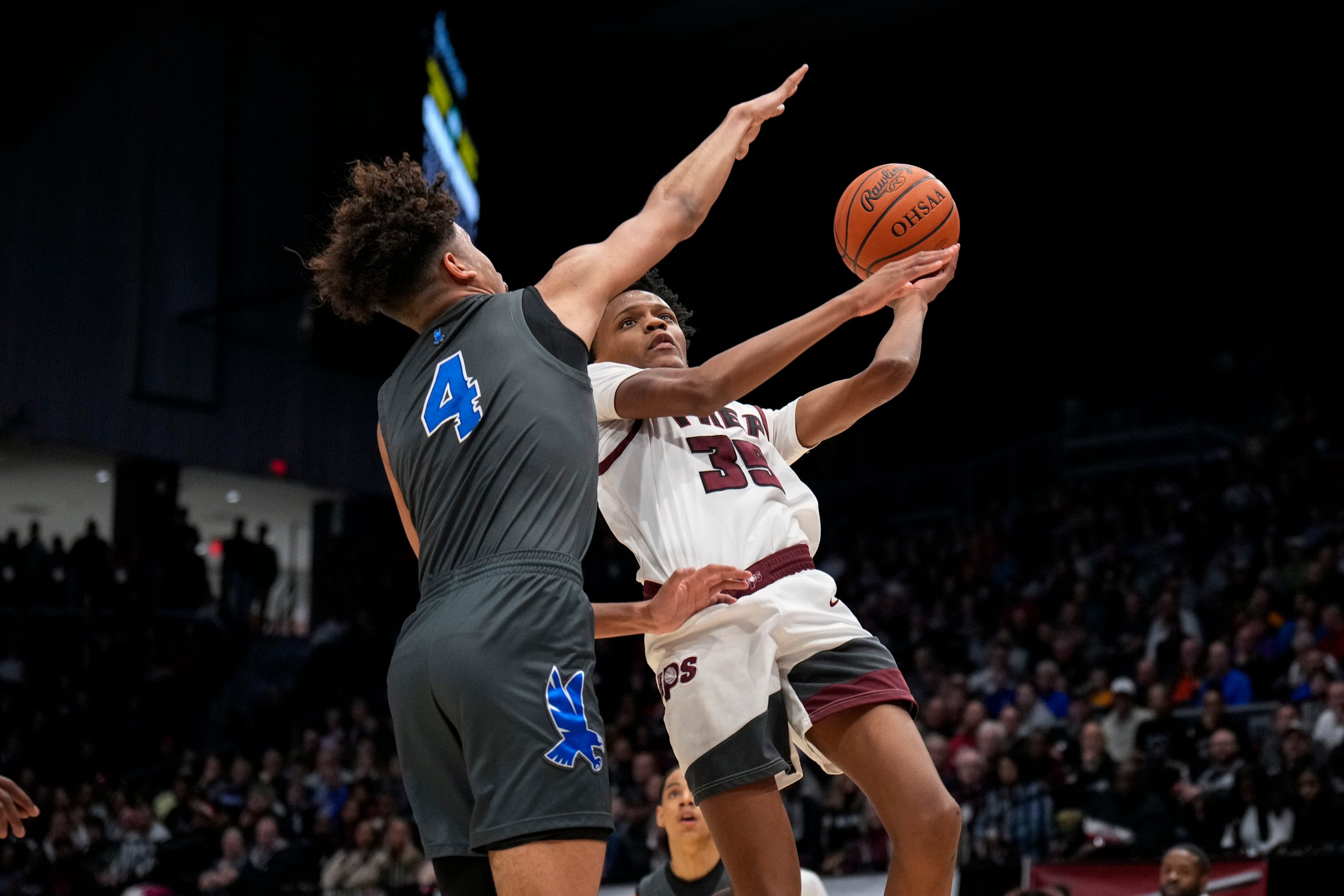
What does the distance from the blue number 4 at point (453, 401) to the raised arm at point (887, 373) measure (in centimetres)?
125

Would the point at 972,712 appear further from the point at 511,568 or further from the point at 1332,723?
the point at 511,568

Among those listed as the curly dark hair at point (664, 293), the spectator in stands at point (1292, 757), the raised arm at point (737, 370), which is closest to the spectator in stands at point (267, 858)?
the spectator in stands at point (1292, 757)

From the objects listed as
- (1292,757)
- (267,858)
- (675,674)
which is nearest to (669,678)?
(675,674)

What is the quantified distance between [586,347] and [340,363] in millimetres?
20405

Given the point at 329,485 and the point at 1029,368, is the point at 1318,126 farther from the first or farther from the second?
the point at 329,485

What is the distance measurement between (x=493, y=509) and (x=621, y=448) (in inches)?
49.4

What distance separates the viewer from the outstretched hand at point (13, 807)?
3686mm

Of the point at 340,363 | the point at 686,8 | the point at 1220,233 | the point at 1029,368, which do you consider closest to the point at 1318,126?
the point at 1220,233

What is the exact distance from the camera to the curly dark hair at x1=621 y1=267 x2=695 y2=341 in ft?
16.0

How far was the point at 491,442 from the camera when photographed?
9.75 ft

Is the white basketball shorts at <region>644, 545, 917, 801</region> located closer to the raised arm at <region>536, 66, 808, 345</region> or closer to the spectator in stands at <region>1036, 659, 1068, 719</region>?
the raised arm at <region>536, 66, 808, 345</region>

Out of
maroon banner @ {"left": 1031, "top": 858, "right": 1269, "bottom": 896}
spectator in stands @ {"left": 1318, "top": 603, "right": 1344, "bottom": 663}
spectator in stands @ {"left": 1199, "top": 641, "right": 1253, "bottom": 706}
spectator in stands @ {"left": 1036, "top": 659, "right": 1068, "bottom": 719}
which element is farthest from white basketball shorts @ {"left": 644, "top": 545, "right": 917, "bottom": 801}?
spectator in stands @ {"left": 1036, "top": 659, "right": 1068, "bottom": 719}

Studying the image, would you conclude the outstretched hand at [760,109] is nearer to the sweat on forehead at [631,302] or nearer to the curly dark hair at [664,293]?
the sweat on forehead at [631,302]

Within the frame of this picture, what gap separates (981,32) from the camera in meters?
19.4
